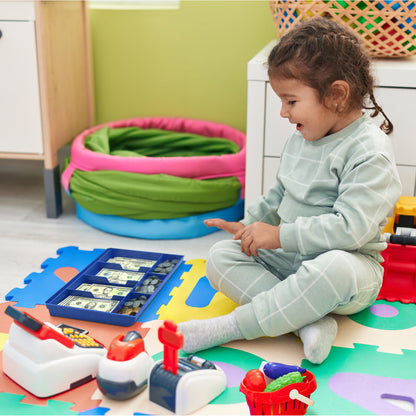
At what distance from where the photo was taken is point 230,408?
0.85 metres

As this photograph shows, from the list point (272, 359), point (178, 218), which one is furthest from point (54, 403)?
point (178, 218)

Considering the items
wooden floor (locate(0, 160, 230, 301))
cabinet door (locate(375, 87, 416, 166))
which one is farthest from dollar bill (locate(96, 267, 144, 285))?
cabinet door (locate(375, 87, 416, 166))

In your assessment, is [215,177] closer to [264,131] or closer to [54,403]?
[264,131]

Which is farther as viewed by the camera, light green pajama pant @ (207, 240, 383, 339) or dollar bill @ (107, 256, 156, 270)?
dollar bill @ (107, 256, 156, 270)

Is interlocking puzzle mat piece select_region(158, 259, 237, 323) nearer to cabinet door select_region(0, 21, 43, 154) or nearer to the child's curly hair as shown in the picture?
the child's curly hair

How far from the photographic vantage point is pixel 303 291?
95 centimetres

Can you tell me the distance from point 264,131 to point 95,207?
0.52m

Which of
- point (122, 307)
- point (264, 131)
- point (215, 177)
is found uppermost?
point (264, 131)

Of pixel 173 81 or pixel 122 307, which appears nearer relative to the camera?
pixel 122 307

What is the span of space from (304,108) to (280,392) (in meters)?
0.50

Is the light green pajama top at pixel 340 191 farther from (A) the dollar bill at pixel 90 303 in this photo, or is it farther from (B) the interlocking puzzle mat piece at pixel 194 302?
(A) the dollar bill at pixel 90 303

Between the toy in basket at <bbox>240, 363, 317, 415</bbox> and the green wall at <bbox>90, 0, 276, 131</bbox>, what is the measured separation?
1282 mm

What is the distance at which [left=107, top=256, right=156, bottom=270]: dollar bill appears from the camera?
1.33 meters

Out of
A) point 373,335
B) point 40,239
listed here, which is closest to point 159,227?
point 40,239
